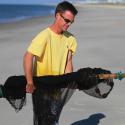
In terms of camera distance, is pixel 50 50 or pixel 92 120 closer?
pixel 50 50

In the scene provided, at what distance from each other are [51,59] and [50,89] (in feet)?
0.95

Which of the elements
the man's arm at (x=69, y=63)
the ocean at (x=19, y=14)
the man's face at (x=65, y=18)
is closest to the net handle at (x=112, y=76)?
the man's arm at (x=69, y=63)

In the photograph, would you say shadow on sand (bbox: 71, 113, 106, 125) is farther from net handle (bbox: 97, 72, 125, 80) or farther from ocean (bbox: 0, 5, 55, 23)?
ocean (bbox: 0, 5, 55, 23)

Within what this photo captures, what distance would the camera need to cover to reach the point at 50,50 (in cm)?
510

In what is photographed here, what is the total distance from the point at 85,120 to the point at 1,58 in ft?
19.5

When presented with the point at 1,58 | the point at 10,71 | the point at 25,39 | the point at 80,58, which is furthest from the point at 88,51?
the point at 25,39

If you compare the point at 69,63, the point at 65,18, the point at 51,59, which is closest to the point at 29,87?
the point at 51,59

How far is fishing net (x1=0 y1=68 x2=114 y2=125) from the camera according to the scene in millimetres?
5152

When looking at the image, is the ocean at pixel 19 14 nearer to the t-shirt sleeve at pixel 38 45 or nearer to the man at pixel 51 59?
the man at pixel 51 59

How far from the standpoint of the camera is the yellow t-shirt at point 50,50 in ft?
16.4

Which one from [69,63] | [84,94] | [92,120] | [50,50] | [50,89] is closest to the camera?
[50,50]

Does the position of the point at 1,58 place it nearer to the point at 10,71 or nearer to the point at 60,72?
the point at 10,71

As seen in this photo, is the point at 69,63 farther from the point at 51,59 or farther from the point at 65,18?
the point at 65,18

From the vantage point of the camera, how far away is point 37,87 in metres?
5.17
